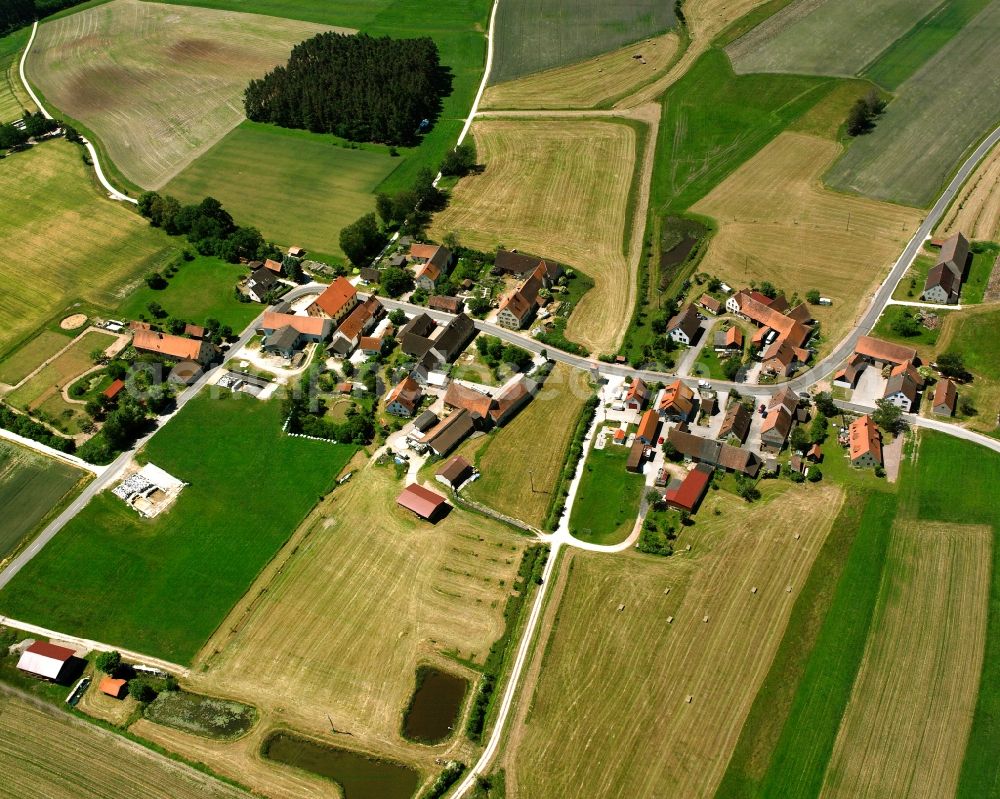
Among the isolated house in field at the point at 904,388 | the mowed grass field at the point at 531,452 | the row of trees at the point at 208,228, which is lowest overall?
the mowed grass field at the point at 531,452

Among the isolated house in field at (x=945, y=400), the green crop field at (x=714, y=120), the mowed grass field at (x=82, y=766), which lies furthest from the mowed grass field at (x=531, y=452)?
the green crop field at (x=714, y=120)

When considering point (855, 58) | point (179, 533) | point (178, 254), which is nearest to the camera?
point (179, 533)

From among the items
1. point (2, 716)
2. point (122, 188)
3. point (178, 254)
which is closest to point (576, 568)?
point (2, 716)

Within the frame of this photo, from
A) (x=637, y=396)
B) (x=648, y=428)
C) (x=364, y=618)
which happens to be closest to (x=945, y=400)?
(x=648, y=428)

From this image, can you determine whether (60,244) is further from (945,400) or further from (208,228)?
(945,400)

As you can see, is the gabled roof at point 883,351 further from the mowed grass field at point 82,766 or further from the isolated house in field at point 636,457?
the mowed grass field at point 82,766

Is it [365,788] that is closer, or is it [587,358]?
[365,788]

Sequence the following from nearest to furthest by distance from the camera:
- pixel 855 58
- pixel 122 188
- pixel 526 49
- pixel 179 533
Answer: pixel 179 533 → pixel 122 188 → pixel 855 58 → pixel 526 49

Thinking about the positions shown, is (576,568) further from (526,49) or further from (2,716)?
(526,49)
